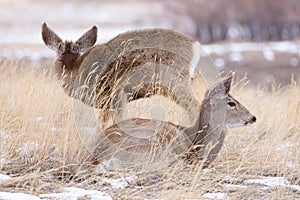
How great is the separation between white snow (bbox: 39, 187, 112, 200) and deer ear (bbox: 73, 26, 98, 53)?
2427mm

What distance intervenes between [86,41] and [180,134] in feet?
6.20

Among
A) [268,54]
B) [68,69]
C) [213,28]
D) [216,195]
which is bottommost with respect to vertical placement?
[216,195]

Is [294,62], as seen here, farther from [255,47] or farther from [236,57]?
[255,47]

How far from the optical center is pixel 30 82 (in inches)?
298

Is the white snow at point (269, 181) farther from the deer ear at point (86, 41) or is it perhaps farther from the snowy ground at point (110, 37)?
the deer ear at point (86, 41)

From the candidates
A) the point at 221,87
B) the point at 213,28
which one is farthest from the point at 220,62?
the point at 221,87

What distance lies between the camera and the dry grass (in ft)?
17.7

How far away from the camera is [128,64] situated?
23.1 feet

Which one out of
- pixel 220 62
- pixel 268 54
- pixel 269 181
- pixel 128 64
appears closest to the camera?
pixel 269 181

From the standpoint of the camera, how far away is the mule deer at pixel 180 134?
584 centimetres

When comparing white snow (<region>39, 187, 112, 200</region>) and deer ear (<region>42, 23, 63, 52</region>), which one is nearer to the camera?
white snow (<region>39, 187, 112, 200</region>)

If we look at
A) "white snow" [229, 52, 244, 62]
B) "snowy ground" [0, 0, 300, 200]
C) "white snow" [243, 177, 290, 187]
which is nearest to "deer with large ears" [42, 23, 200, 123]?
"snowy ground" [0, 0, 300, 200]

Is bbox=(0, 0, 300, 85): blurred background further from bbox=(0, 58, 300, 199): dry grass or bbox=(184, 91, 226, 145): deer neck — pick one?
bbox=(184, 91, 226, 145): deer neck

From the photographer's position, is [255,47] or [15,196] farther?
[255,47]
